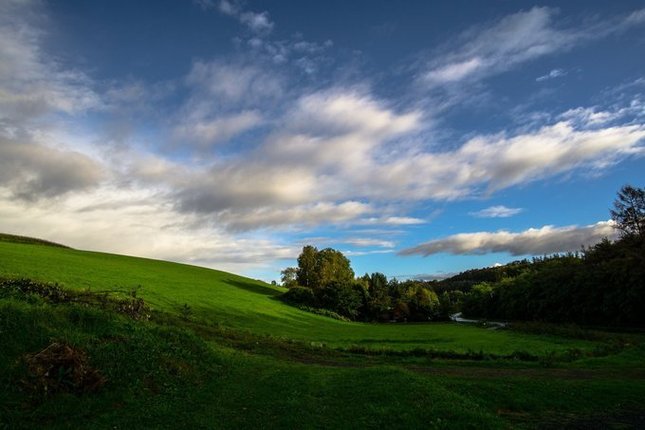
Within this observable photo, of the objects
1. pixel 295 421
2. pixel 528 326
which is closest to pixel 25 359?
pixel 295 421

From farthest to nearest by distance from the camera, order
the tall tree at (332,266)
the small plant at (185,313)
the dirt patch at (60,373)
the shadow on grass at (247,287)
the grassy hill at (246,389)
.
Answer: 1. the tall tree at (332,266)
2. the shadow on grass at (247,287)
3. the small plant at (185,313)
4. the dirt patch at (60,373)
5. the grassy hill at (246,389)

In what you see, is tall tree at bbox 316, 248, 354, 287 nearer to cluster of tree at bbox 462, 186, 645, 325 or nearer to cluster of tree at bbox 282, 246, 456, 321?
cluster of tree at bbox 282, 246, 456, 321

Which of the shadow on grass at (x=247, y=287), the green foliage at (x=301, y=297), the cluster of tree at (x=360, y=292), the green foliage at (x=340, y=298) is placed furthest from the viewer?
the cluster of tree at (x=360, y=292)

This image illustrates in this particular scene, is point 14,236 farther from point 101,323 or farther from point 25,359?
point 25,359

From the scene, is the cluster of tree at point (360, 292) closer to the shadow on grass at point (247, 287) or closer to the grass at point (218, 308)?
the shadow on grass at point (247, 287)

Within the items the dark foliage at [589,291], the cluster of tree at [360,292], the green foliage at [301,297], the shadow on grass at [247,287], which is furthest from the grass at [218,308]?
the cluster of tree at [360,292]

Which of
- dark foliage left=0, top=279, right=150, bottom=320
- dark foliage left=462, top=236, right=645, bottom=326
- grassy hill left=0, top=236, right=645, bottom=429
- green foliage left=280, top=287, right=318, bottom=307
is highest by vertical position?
dark foliage left=462, top=236, right=645, bottom=326

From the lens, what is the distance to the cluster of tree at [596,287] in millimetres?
77375

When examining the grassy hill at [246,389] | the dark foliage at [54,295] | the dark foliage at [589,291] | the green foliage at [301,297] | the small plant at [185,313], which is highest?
the dark foliage at [589,291]

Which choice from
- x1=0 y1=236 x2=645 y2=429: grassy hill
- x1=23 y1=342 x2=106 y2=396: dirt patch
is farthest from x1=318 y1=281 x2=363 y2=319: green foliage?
x1=23 y1=342 x2=106 y2=396: dirt patch

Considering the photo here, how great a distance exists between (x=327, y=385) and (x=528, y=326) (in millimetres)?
67923

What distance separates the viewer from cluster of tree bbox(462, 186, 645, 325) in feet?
254

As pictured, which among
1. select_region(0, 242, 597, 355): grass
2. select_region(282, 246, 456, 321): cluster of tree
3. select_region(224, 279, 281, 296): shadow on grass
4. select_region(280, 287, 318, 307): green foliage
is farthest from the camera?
select_region(282, 246, 456, 321): cluster of tree

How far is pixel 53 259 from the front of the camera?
Result: 6184 cm
